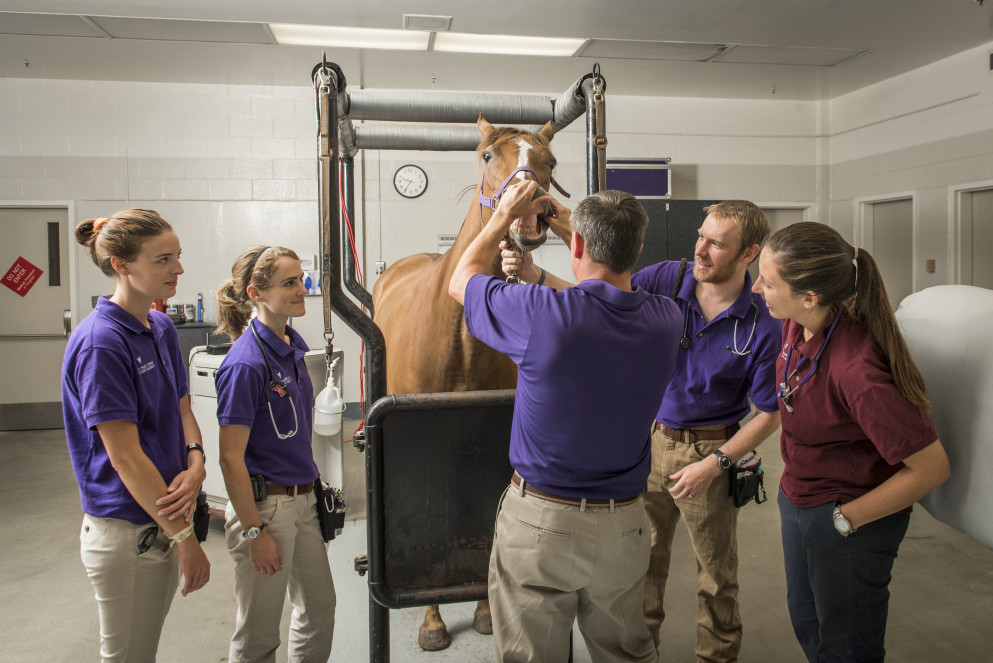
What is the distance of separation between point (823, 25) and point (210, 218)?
18.0 ft

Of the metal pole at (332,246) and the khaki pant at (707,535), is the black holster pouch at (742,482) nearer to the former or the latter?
the khaki pant at (707,535)

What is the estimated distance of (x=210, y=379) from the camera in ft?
10.9

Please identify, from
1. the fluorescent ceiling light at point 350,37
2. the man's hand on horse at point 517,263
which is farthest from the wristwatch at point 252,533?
the fluorescent ceiling light at point 350,37

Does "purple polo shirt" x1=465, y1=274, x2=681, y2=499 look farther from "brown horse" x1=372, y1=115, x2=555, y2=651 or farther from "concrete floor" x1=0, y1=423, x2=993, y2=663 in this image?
"concrete floor" x1=0, y1=423, x2=993, y2=663

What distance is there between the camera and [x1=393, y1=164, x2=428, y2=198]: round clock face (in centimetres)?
619

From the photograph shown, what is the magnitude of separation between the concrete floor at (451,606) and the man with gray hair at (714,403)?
0.51 m

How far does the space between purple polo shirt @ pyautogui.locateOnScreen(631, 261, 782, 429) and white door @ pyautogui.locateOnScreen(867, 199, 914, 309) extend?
5129mm

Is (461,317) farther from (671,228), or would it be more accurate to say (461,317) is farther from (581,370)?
(671,228)

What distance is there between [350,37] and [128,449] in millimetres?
4416

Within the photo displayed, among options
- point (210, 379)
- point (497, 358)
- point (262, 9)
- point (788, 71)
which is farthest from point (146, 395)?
point (788, 71)

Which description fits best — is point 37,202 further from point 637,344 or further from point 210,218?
point 637,344

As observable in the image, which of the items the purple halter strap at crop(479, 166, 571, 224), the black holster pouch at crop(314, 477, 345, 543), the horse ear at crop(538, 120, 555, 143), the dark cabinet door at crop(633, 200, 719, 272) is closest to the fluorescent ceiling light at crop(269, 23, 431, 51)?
the dark cabinet door at crop(633, 200, 719, 272)

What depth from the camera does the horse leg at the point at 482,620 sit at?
2.33m

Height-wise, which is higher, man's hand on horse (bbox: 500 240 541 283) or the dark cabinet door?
→ the dark cabinet door
